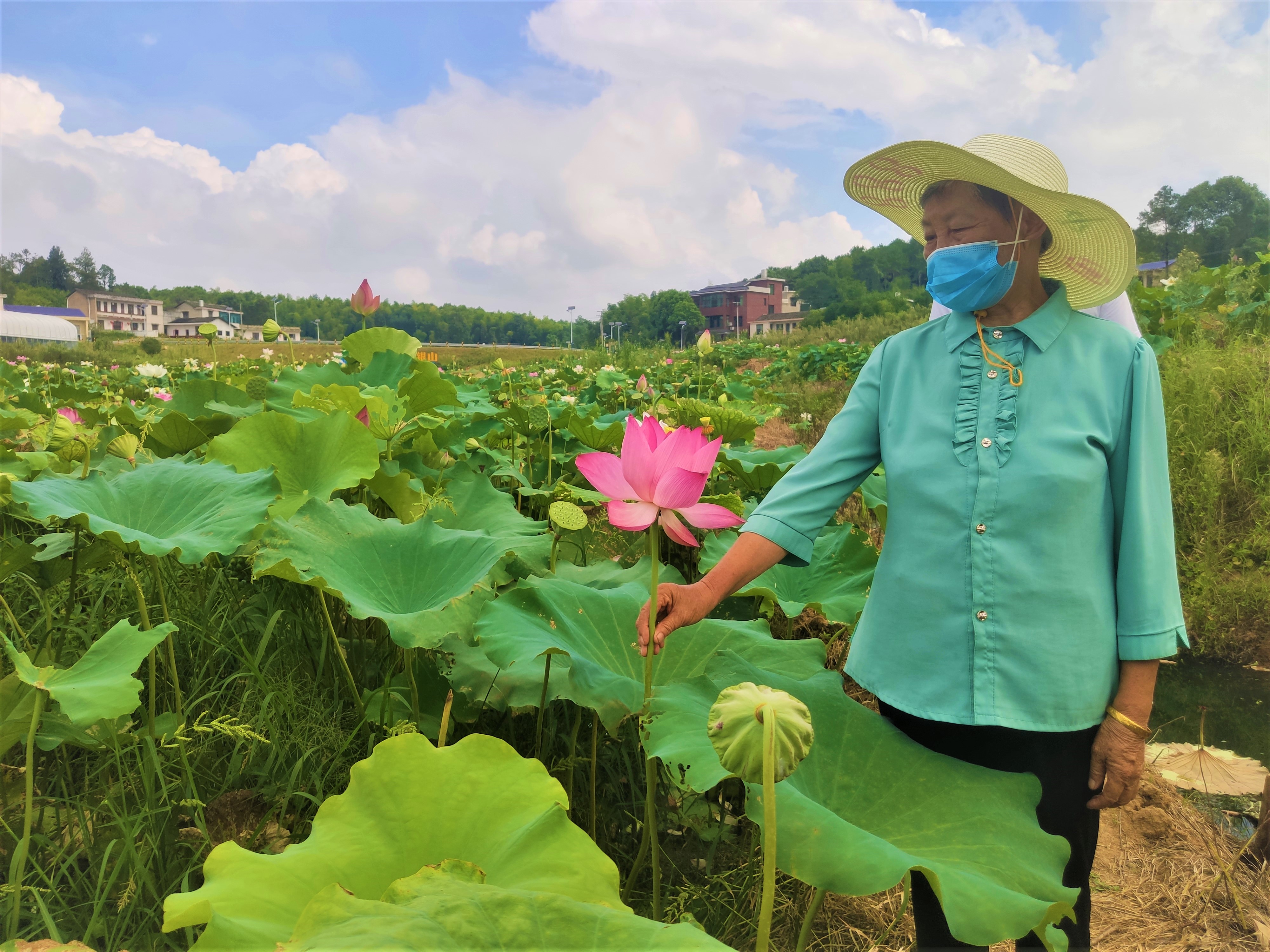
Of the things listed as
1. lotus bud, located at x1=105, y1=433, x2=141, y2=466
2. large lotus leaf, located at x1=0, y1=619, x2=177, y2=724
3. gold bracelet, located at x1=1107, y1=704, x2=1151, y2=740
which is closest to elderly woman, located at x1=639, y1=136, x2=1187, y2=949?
gold bracelet, located at x1=1107, y1=704, x2=1151, y2=740

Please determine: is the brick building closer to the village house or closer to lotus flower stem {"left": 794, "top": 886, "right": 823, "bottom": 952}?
the village house

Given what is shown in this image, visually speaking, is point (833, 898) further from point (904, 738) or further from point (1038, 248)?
point (1038, 248)

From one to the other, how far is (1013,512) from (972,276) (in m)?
0.37

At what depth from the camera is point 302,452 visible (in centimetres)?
192

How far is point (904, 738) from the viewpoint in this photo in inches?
45.1

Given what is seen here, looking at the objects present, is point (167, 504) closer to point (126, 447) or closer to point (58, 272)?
point (126, 447)

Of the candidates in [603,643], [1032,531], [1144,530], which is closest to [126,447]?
[603,643]

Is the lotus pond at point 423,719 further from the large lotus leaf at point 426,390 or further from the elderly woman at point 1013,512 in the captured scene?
the elderly woman at point 1013,512

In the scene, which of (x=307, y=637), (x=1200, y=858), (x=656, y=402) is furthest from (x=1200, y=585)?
(x=307, y=637)

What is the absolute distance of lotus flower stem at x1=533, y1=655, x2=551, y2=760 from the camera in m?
1.30

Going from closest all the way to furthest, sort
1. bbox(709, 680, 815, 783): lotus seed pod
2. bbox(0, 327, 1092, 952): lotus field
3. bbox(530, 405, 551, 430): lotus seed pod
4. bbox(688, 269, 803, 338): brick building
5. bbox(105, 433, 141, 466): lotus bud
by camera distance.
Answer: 1. bbox(709, 680, 815, 783): lotus seed pod
2. bbox(0, 327, 1092, 952): lotus field
3. bbox(105, 433, 141, 466): lotus bud
4. bbox(530, 405, 551, 430): lotus seed pod
5. bbox(688, 269, 803, 338): brick building

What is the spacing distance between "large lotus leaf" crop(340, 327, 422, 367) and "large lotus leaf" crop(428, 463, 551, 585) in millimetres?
804

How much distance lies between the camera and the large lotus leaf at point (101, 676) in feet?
3.44

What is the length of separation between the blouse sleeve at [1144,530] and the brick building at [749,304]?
5555cm
